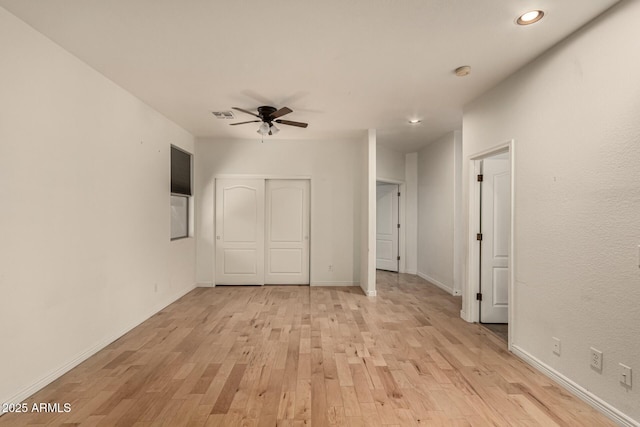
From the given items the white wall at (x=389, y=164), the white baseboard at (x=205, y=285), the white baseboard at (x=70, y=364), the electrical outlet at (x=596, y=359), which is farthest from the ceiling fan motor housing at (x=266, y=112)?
the electrical outlet at (x=596, y=359)

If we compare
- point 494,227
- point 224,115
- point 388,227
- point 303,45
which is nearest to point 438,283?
point 388,227

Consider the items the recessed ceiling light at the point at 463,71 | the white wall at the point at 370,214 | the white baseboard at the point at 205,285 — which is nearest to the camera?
the recessed ceiling light at the point at 463,71

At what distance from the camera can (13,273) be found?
2.33 m

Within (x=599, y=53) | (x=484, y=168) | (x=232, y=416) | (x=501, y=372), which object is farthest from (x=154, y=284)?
(x=599, y=53)

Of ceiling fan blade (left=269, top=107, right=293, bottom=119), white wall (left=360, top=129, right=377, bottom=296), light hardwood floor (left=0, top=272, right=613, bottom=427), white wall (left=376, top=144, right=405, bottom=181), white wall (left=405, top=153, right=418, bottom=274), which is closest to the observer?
light hardwood floor (left=0, top=272, right=613, bottom=427)

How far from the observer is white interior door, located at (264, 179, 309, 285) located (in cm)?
630

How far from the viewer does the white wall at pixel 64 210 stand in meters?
2.32

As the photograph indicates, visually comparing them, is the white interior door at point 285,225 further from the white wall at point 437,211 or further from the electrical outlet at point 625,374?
the electrical outlet at point 625,374

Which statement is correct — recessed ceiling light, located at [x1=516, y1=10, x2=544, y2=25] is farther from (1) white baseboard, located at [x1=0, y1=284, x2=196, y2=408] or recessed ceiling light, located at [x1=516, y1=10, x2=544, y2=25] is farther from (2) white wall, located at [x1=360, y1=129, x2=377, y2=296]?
(1) white baseboard, located at [x1=0, y1=284, x2=196, y2=408]

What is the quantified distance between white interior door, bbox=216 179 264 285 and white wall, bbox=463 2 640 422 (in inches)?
168

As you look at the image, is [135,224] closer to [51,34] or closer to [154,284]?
[154,284]

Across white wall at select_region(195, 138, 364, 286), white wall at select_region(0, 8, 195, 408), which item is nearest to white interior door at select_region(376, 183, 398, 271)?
white wall at select_region(195, 138, 364, 286)

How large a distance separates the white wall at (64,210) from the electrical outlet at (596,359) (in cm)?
399

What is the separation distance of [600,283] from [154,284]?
4688 millimetres
